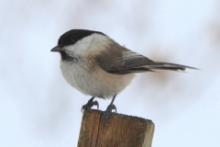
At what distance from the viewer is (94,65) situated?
2170 millimetres

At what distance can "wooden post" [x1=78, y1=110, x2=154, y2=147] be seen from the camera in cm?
143

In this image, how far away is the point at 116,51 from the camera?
231cm

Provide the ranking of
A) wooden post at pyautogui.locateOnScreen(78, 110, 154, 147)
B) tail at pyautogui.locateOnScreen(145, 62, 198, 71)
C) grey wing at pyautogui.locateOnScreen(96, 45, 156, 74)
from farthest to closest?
grey wing at pyautogui.locateOnScreen(96, 45, 156, 74) < tail at pyautogui.locateOnScreen(145, 62, 198, 71) < wooden post at pyautogui.locateOnScreen(78, 110, 154, 147)

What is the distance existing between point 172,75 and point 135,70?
52cm

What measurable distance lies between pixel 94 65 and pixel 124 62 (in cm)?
15

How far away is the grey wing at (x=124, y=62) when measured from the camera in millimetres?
2148

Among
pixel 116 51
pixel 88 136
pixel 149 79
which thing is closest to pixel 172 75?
pixel 149 79

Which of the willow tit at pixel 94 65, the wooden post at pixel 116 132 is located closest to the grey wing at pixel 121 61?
the willow tit at pixel 94 65

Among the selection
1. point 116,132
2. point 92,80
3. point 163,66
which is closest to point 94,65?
point 92,80

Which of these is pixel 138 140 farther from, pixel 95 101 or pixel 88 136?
pixel 95 101

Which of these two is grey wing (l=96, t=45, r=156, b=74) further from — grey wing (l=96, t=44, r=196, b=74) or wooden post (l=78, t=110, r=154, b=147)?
wooden post (l=78, t=110, r=154, b=147)

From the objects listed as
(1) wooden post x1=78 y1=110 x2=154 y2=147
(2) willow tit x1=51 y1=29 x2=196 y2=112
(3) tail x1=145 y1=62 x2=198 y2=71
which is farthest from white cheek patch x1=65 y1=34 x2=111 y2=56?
(1) wooden post x1=78 y1=110 x2=154 y2=147

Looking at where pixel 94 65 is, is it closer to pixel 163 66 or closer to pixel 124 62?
pixel 124 62

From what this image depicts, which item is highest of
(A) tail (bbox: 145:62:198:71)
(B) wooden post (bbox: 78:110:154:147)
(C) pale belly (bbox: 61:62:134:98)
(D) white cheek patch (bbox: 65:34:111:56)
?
(D) white cheek patch (bbox: 65:34:111:56)
